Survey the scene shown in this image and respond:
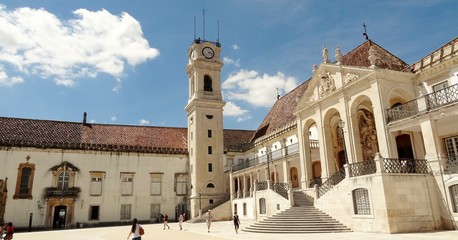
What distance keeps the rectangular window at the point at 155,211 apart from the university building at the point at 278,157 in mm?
115

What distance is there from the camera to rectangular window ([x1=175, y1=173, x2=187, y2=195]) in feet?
133

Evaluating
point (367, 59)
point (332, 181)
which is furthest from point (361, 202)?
point (367, 59)

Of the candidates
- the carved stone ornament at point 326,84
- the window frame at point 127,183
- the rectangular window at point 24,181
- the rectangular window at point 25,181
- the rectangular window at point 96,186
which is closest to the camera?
the carved stone ornament at point 326,84

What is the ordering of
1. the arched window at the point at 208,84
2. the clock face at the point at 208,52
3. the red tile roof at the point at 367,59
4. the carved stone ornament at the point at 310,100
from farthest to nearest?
the clock face at the point at 208,52 < the arched window at the point at 208,84 < the carved stone ornament at the point at 310,100 < the red tile roof at the point at 367,59

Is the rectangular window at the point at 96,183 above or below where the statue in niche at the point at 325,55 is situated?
below

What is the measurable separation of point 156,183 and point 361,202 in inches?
1080

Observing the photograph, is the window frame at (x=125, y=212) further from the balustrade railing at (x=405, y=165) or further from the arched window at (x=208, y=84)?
the balustrade railing at (x=405, y=165)

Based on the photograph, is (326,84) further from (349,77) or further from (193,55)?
(193,55)

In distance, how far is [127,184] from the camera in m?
38.8

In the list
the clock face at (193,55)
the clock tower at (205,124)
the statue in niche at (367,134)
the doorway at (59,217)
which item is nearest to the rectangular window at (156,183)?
the clock tower at (205,124)

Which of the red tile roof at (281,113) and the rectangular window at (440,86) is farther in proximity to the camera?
the red tile roof at (281,113)

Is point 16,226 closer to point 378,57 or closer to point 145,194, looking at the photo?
point 145,194

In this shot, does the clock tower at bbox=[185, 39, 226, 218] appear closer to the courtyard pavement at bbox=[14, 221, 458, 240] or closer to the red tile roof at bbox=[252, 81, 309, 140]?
the red tile roof at bbox=[252, 81, 309, 140]

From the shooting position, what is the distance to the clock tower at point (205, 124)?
38000 mm
